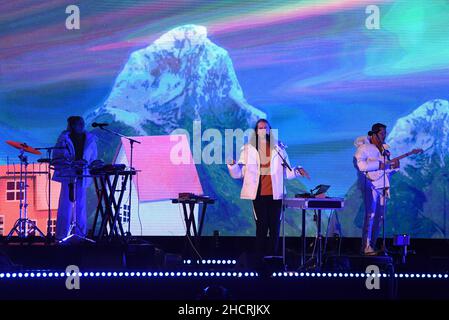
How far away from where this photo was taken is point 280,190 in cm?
721

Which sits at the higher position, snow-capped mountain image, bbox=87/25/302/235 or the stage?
snow-capped mountain image, bbox=87/25/302/235

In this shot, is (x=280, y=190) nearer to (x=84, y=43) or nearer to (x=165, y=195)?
(x=165, y=195)

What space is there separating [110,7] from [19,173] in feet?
7.36

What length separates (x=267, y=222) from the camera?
23.4ft

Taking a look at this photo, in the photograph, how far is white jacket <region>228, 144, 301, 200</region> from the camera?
7.16 metres

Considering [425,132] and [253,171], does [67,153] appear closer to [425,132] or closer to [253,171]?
[253,171]

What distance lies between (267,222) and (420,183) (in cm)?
275

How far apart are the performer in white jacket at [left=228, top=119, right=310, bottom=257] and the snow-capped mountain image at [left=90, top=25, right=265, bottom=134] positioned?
63.8 inches

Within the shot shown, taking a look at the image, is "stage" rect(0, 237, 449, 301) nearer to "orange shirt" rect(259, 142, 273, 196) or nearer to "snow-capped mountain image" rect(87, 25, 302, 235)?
"orange shirt" rect(259, 142, 273, 196)

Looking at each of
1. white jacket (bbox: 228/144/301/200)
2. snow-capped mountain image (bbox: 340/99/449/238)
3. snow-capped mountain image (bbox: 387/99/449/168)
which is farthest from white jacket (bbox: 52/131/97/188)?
snow-capped mountain image (bbox: 387/99/449/168)

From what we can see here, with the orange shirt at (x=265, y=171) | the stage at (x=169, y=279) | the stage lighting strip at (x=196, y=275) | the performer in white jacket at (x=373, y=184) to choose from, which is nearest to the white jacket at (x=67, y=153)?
the stage at (x=169, y=279)
